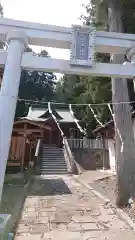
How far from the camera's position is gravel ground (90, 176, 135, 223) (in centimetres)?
754

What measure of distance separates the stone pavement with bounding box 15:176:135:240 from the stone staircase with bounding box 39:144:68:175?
237 inches

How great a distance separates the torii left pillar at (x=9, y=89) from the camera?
3615 mm

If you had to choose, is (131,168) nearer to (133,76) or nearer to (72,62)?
(133,76)

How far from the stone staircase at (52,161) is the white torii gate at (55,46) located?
12.8m

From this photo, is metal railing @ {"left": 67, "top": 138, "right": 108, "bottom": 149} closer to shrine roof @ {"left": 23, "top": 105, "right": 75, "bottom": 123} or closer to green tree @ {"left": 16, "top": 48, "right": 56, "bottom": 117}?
shrine roof @ {"left": 23, "top": 105, "right": 75, "bottom": 123}

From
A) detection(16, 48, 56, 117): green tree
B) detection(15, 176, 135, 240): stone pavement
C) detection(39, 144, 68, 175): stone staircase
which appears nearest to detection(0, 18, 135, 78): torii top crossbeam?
detection(15, 176, 135, 240): stone pavement

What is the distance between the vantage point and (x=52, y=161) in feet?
61.1

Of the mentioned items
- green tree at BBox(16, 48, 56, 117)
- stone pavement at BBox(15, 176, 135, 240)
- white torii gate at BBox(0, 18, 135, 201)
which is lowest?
stone pavement at BBox(15, 176, 135, 240)

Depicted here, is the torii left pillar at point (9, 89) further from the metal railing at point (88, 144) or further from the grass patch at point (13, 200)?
the metal railing at point (88, 144)

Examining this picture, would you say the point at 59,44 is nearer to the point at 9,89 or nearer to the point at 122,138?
the point at 9,89

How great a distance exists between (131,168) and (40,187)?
5.37 m

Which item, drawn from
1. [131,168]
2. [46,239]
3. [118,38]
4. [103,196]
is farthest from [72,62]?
[103,196]

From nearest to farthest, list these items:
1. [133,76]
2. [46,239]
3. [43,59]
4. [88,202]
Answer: [43,59]
[133,76]
[46,239]
[88,202]

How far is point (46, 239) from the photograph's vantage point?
534 centimetres
